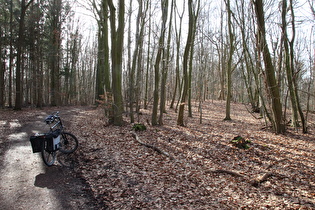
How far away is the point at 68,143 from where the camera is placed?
663 cm

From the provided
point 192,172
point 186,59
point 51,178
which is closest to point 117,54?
point 186,59

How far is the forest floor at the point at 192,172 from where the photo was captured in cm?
419

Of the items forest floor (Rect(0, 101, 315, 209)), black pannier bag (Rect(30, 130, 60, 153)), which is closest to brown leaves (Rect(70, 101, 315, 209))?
forest floor (Rect(0, 101, 315, 209))

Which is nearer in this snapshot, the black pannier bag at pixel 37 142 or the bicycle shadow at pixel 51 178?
the bicycle shadow at pixel 51 178

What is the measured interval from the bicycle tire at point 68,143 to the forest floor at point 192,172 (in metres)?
0.33

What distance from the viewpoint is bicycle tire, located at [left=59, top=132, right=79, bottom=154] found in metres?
6.54

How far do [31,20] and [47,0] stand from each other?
4.14 metres

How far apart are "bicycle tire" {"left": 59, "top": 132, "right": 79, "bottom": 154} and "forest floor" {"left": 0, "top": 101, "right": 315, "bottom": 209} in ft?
1.08

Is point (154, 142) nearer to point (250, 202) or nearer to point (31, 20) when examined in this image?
point (250, 202)

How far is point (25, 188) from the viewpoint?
4.42m

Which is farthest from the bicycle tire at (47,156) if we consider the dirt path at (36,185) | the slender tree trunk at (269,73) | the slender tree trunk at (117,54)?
the slender tree trunk at (269,73)

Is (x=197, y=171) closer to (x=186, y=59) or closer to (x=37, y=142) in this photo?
(x=37, y=142)

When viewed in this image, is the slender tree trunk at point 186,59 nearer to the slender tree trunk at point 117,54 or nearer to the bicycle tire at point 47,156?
the slender tree trunk at point 117,54

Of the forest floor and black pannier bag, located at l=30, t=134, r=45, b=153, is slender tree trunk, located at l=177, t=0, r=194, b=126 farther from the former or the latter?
black pannier bag, located at l=30, t=134, r=45, b=153
